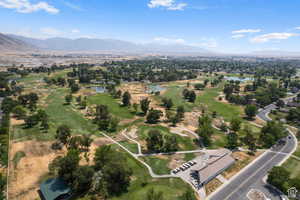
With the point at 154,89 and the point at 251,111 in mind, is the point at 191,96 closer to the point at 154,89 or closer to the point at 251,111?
the point at 251,111

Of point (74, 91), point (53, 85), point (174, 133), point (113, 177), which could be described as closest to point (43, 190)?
point (113, 177)

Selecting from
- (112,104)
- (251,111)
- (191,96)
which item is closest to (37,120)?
(112,104)

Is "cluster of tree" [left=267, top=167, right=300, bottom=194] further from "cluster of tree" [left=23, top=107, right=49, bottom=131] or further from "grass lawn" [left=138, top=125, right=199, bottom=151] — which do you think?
"cluster of tree" [left=23, top=107, right=49, bottom=131]

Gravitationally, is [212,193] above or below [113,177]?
below

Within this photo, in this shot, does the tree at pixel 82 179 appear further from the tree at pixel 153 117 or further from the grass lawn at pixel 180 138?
the tree at pixel 153 117

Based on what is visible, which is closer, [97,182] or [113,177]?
[113,177]

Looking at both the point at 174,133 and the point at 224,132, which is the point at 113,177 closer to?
the point at 174,133
